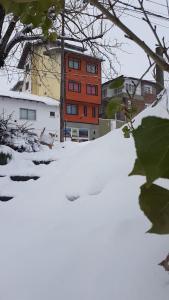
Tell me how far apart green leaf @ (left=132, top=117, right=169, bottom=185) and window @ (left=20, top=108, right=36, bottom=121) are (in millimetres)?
21435

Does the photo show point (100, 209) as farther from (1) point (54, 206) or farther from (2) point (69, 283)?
(2) point (69, 283)

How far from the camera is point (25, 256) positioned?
1.70 meters

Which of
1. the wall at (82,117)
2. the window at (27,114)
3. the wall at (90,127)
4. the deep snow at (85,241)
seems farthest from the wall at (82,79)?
the deep snow at (85,241)

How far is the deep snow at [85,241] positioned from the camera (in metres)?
1.26

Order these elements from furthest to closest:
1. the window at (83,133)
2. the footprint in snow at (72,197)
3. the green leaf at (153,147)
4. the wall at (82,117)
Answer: the window at (83,133), the wall at (82,117), the footprint in snow at (72,197), the green leaf at (153,147)

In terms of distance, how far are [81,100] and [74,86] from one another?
1.08 metres

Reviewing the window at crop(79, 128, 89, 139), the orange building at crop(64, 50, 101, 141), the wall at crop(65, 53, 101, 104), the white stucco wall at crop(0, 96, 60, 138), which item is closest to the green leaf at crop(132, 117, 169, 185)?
the white stucco wall at crop(0, 96, 60, 138)

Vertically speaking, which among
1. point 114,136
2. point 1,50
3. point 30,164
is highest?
point 1,50

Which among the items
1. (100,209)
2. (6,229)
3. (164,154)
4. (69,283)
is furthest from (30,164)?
(164,154)

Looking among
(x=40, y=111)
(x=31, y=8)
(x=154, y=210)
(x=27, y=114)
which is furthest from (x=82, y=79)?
(x=154, y=210)

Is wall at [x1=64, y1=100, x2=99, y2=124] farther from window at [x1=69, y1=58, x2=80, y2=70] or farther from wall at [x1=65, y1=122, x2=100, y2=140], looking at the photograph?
window at [x1=69, y1=58, x2=80, y2=70]

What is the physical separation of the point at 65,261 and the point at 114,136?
1691mm

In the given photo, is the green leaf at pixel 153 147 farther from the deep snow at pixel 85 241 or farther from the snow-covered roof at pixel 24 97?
the snow-covered roof at pixel 24 97

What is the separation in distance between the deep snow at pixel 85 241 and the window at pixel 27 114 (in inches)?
767
